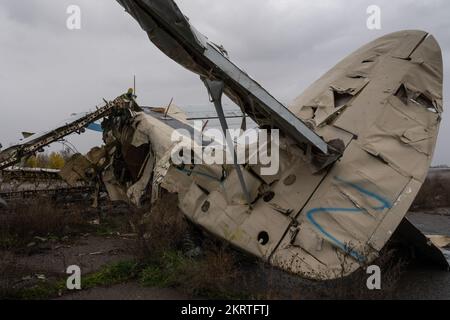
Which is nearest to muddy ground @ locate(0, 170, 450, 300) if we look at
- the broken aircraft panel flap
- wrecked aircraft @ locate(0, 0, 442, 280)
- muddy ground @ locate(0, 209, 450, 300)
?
muddy ground @ locate(0, 209, 450, 300)

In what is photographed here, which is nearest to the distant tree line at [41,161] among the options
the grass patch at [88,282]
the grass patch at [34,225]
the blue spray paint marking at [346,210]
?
the grass patch at [34,225]

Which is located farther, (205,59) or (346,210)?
(346,210)

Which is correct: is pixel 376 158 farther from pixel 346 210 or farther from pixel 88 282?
pixel 88 282

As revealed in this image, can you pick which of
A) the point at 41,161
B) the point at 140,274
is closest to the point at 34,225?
the point at 140,274

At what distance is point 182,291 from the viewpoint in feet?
17.3

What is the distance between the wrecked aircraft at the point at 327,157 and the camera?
4934mm

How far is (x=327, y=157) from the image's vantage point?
5516mm

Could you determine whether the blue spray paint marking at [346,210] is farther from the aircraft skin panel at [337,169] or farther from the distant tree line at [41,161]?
the distant tree line at [41,161]

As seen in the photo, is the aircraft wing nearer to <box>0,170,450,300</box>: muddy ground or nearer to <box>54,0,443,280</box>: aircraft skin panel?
<box>54,0,443,280</box>: aircraft skin panel

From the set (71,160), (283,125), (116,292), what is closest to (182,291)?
(116,292)
